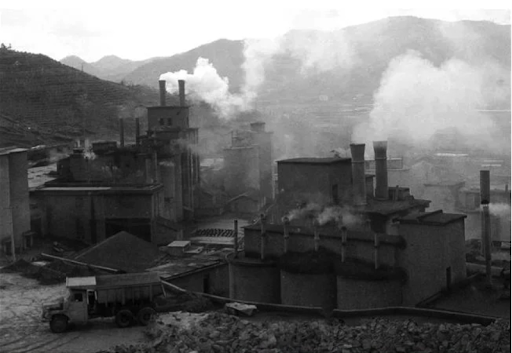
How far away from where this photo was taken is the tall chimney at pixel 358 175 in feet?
80.6

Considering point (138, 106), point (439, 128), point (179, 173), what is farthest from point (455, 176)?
point (138, 106)

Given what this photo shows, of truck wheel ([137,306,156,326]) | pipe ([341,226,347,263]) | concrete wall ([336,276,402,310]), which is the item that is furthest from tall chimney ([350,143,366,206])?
truck wheel ([137,306,156,326])

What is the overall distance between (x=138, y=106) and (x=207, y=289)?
48671mm

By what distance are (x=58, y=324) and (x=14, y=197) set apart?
1183 centimetres

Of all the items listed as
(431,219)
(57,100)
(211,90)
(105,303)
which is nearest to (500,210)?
(431,219)

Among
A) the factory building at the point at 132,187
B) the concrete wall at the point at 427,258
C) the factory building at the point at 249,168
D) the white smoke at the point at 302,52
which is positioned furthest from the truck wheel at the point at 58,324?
the white smoke at the point at 302,52

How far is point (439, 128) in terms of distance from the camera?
4900 cm

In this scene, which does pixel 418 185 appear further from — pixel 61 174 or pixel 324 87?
pixel 324 87

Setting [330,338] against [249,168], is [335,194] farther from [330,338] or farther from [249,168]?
[249,168]

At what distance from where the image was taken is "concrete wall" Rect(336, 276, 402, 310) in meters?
19.0

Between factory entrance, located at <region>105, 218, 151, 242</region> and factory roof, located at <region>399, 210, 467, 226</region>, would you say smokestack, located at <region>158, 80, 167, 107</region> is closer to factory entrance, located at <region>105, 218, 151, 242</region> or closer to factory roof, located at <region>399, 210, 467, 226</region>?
factory entrance, located at <region>105, 218, 151, 242</region>

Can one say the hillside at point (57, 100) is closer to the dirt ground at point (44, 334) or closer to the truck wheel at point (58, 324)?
the dirt ground at point (44, 334)

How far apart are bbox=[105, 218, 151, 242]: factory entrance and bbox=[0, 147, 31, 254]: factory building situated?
3355 millimetres

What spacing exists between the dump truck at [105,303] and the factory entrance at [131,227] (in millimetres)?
13247
